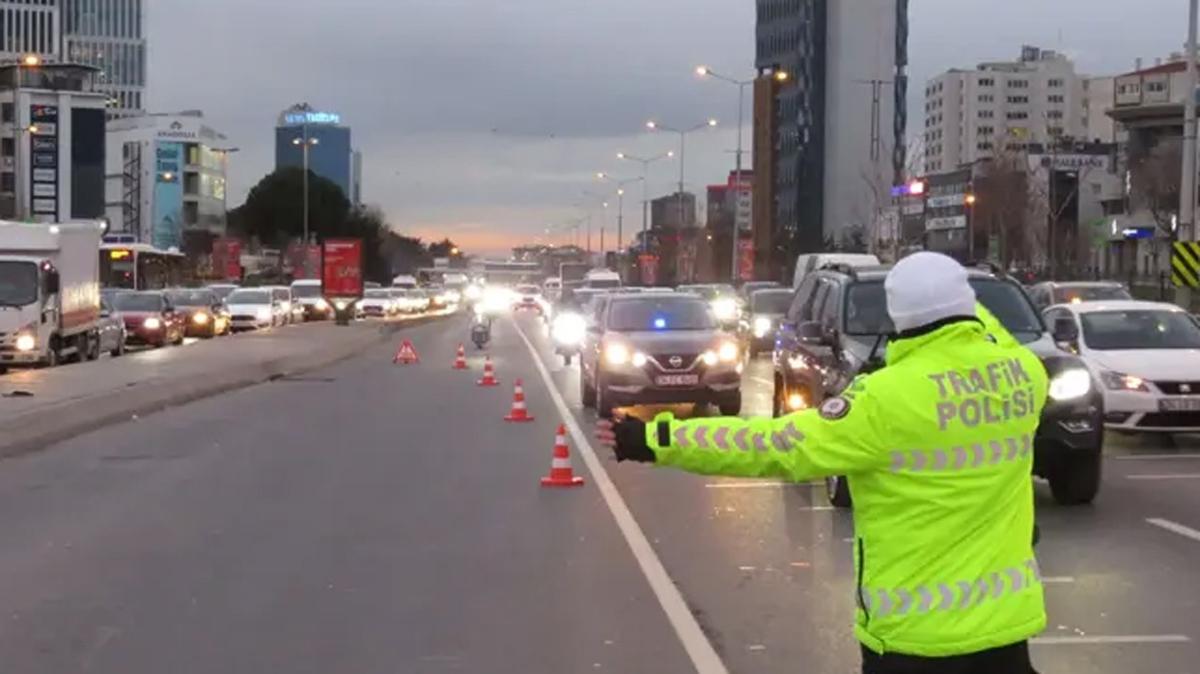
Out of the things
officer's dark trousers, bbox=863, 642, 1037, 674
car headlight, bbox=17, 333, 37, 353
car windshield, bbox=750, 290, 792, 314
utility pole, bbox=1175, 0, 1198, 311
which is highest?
utility pole, bbox=1175, 0, 1198, 311

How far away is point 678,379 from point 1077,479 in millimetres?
8691

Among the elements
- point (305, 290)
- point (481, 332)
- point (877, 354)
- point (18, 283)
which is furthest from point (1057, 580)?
point (305, 290)

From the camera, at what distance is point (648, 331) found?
2259cm

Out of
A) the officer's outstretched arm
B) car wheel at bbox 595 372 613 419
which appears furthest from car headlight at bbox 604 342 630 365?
the officer's outstretched arm

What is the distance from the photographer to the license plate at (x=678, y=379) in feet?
69.8

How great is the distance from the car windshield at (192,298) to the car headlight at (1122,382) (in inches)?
1529

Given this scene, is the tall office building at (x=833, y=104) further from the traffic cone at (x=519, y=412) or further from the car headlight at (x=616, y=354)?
the car headlight at (x=616, y=354)

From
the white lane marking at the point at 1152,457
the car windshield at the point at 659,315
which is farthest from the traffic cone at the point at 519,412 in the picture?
the white lane marking at the point at 1152,457

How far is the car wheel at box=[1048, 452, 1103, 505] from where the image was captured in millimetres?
12992

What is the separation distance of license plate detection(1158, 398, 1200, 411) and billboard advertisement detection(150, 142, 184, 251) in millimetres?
116505

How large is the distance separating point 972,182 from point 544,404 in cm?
8225

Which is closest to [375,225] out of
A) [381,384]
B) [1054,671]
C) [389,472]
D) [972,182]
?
[972,182]

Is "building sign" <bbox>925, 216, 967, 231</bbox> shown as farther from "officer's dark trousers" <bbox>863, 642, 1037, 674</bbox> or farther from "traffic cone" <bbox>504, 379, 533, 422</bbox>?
"officer's dark trousers" <bbox>863, 642, 1037, 674</bbox>

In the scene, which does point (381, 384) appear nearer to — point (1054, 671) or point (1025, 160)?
point (1054, 671)
